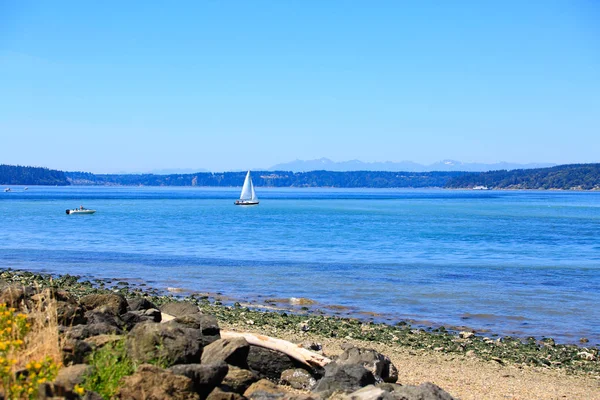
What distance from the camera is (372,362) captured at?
12.4 meters

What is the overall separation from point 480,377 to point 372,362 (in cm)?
384

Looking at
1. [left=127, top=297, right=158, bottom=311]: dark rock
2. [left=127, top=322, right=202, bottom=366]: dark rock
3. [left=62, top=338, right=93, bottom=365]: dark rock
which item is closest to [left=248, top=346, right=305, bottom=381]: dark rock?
[left=127, top=322, right=202, bottom=366]: dark rock

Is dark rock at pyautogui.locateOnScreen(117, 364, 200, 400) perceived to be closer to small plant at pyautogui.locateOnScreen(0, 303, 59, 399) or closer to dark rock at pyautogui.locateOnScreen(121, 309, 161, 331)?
small plant at pyautogui.locateOnScreen(0, 303, 59, 399)

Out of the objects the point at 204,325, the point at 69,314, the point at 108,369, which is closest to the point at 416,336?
the point at 204,325

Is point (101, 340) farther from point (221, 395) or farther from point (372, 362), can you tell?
point (372, 362)

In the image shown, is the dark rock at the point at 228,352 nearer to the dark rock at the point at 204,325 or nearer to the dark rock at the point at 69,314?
the dark rock at the point at 204,325

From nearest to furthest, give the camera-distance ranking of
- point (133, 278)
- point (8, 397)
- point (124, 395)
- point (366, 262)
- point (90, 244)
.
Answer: point (8, 397), point (124, 395), point (133, 278), point (366, 262), point (90, 244)

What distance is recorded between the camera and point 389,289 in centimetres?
2920

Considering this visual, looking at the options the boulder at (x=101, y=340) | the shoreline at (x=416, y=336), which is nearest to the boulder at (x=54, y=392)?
the boulder at (x=101, y=340)

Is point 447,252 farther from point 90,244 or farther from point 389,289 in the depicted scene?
point 90,244

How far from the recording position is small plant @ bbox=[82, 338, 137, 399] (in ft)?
28.1

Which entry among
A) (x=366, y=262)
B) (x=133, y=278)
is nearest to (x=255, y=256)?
(x=366, y=262)

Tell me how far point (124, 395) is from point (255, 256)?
3469 centimetres

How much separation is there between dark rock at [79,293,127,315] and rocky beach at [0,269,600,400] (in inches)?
0.9
